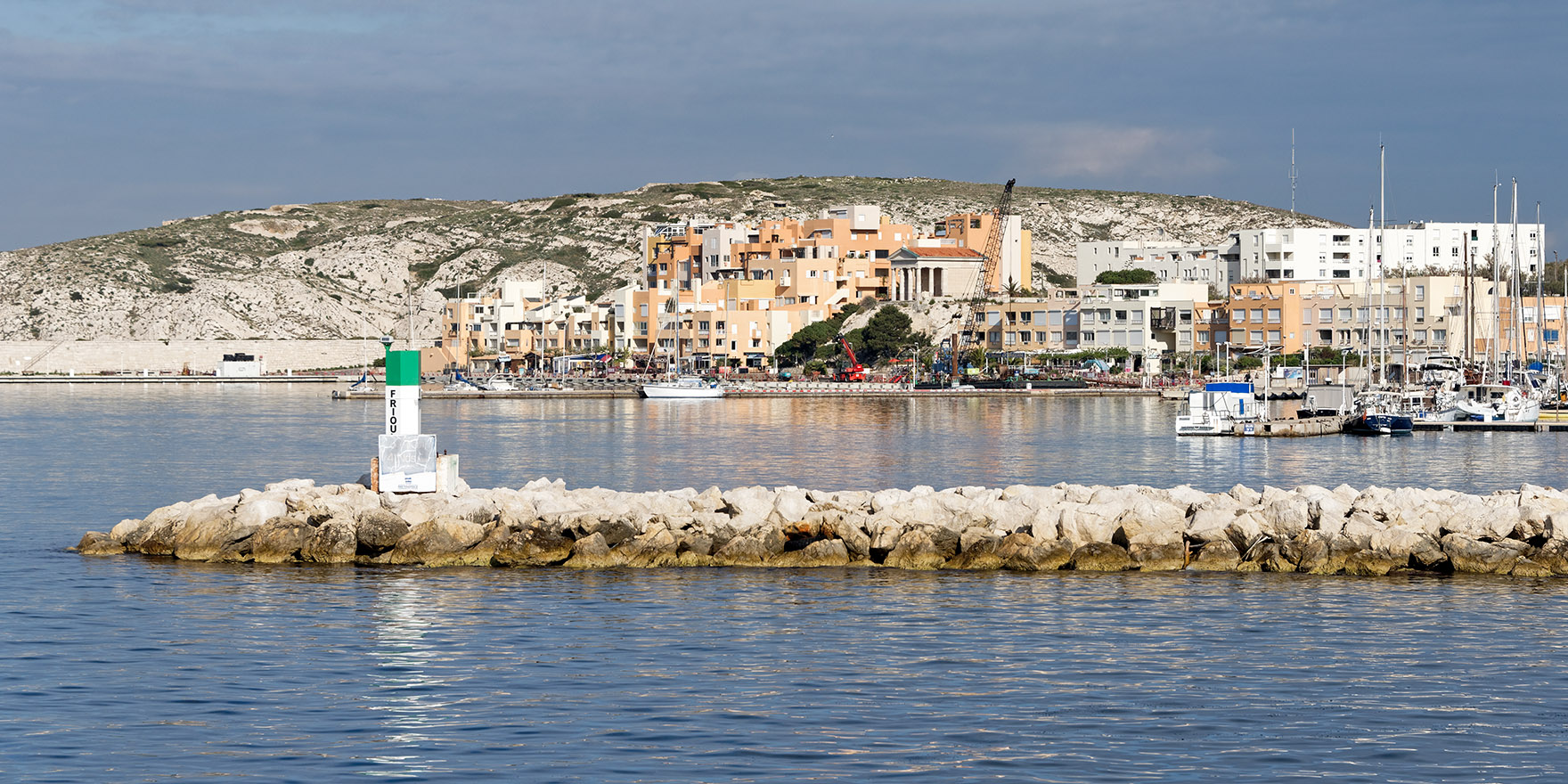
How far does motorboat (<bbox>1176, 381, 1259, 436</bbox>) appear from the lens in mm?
76000

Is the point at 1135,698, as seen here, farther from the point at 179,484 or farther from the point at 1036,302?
the point at 1036,302

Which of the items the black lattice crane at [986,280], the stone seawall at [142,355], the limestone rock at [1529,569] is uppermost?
the black lattice crane at [986,280]

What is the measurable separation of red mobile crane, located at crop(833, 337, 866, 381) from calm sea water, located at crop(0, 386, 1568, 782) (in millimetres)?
110593

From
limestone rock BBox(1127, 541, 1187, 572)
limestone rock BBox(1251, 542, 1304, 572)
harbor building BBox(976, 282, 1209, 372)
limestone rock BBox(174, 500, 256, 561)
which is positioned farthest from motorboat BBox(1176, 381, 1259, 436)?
harbor building BBox(976, 282, 1209, 372)

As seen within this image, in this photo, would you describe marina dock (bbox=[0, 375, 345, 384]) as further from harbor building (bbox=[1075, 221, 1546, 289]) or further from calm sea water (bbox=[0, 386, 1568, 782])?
calm sea water (bbox=[0, 386, 1568, 782])

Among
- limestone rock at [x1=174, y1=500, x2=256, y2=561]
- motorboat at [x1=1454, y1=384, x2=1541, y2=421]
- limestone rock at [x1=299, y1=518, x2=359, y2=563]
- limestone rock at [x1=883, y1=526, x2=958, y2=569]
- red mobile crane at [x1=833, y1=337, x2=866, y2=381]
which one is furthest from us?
red mobile crane at [x1=833, y1=337, x2=866, y2=381]

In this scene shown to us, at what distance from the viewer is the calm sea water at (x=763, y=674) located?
53.4ft

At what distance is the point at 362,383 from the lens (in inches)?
5778

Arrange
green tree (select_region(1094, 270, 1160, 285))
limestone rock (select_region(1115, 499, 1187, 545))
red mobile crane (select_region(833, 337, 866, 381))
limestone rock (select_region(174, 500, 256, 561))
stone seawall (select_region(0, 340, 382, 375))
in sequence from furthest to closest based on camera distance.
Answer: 1. stone seawall (select_region(0, 340, 382, 375))
2. green tree (select_region(1094, 270, 1160, 285))
3. red mobile crane (select_region(833, 337, 866, 381))
4. limestone rock (select_region(174, 500, 256, 561))
5. limestone rock (select_region(1115, 499, 1187, 545))

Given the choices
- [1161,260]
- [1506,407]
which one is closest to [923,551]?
[1506,407]

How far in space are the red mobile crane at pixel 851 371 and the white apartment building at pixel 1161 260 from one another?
40.3 meters

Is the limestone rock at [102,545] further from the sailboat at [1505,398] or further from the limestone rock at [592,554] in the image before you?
the sailboat at [1505,398]

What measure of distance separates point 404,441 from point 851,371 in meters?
116

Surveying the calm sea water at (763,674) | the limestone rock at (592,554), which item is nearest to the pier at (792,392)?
the calm sea water at (763,674)
